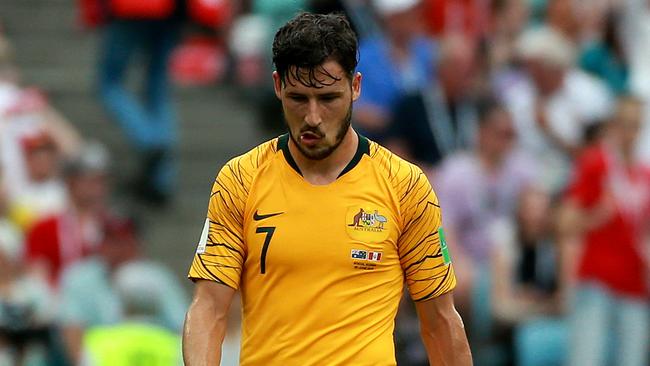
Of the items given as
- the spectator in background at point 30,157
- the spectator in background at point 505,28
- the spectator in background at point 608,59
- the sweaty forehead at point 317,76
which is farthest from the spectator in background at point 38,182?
the sweaty forehead at point 317,76

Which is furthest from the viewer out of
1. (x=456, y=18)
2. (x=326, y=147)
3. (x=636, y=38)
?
(x=456, y=18)

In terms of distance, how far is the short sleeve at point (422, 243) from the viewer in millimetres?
5773

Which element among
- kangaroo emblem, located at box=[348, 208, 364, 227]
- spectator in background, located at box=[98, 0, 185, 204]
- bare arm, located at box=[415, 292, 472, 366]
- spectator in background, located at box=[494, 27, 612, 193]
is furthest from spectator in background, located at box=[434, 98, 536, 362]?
kangaroo emblem, located at box=[348, 208, 364, 227]

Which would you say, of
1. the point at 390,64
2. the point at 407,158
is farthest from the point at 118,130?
the point at 407,158

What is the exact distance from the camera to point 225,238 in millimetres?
5723

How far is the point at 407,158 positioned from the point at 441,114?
0.65m

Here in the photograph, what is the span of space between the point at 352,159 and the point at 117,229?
5139 millimetres

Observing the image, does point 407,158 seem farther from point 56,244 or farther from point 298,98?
point 298,98

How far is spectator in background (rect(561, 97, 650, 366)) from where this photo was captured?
1054 centimetres

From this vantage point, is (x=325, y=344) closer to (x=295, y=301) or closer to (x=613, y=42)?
(x=295, y=301)

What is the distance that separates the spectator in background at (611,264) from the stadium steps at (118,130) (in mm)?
3393

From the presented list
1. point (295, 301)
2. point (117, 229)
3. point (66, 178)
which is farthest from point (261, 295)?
point (66, 178)

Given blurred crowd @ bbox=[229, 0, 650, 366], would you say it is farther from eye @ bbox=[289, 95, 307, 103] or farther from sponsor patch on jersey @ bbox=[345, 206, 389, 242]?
eye @ bbox=[289, 95, 307, 103]

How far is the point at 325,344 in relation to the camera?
223 inches
